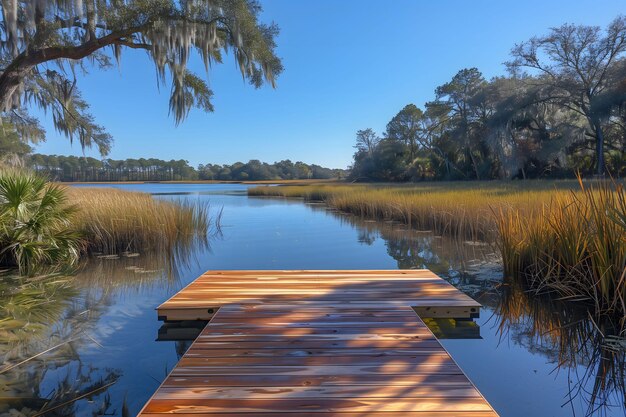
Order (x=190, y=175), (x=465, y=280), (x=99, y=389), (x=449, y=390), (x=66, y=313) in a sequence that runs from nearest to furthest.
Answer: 1. (x=449, y=390)
2. (x=99, y=389)
3. (x=66, y=313)
4. (x=465, y=280)
5. (x=190, y=175)

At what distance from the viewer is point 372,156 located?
4612 cm

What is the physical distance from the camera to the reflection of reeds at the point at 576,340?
7.82 feet

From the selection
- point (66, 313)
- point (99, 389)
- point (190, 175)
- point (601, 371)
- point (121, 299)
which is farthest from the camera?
point (190, 175)

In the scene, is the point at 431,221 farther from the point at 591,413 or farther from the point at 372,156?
the point at 372,156

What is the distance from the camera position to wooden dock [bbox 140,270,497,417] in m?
1.77

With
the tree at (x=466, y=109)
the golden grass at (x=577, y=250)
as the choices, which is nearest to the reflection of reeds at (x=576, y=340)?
the golden grass at (x=577, y=250)

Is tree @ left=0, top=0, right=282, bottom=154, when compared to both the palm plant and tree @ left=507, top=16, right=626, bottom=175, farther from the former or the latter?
tree @ left=507, top=16, right=626, bottom=175

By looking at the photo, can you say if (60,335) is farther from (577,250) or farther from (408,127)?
(408,127)

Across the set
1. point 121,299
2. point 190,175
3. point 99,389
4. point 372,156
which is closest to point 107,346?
point 99,389

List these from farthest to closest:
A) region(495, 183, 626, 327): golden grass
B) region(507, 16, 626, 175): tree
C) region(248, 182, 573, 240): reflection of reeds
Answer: region(507, 16, 626, 175): tree, region(248, 182, 573, 240): reflection of reeds, region(495, 183, 626, 327): golden grass

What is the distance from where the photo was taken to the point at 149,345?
320 centimetres

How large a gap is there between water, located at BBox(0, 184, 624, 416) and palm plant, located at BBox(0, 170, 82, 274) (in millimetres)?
601

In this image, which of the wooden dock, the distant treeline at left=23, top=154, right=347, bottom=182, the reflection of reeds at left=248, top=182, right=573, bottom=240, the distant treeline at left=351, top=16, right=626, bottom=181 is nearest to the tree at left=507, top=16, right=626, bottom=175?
the distant treeline at left=351, top=16, right=626, bottom=181

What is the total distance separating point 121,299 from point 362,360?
3473mm
